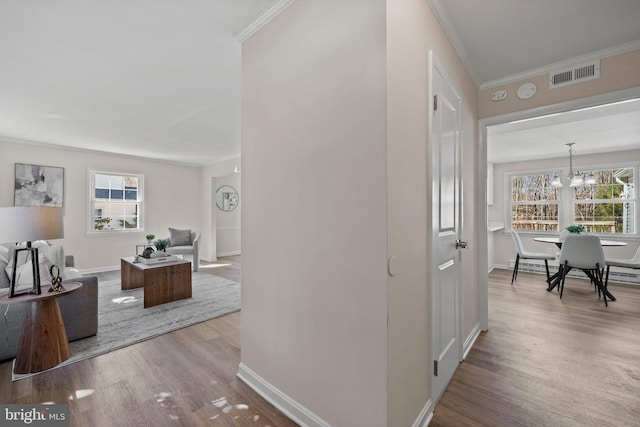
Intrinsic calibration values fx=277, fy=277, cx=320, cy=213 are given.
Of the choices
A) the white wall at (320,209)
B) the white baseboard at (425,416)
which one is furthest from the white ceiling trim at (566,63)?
the white baseboard at (425,416)

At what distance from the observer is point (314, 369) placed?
150 cm

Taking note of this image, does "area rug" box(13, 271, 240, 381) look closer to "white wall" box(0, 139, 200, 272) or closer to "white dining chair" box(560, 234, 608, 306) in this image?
"white wall" box(0, 139, 200, 272)

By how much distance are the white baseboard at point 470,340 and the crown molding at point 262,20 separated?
283 cm

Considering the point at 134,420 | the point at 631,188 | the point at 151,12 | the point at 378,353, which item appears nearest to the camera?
the point at 378,353

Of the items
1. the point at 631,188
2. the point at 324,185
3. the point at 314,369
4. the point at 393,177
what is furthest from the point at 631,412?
the point at 631,188

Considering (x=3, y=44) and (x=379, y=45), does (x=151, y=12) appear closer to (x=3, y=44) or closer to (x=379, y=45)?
(x=3, y=44)

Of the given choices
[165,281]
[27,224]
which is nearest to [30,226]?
[27,224]

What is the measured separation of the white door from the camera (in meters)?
1.69

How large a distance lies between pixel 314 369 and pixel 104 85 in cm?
328

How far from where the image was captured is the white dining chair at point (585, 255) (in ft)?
12.4

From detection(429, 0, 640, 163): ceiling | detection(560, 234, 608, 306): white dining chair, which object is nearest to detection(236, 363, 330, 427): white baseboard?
detection(429, 0, 640, 163): ceiling

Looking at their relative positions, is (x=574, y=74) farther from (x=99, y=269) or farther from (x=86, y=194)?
(x=99, y=269)

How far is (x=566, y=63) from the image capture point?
2.32 metres

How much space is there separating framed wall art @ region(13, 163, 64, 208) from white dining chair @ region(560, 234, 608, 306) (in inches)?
→ 317
